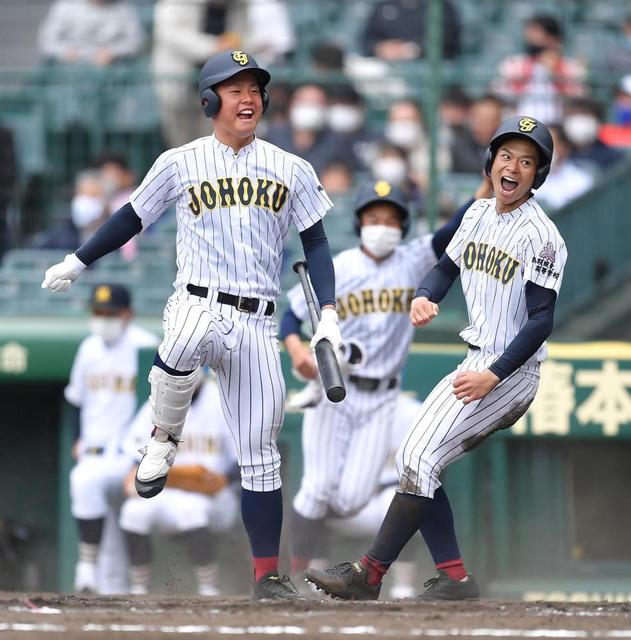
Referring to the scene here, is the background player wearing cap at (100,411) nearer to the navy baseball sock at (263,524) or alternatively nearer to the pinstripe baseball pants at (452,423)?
the navy baseball sock at (263,524)

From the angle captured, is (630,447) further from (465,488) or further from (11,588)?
(11,588)

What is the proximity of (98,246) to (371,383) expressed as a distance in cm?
214

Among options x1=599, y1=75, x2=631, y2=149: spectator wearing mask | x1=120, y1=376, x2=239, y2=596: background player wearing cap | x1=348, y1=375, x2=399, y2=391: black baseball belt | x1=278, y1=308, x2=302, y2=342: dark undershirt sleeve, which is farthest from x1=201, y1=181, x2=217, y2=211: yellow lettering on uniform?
x1=599, y1=75, x2=631, y2=149: spectator wearing mask

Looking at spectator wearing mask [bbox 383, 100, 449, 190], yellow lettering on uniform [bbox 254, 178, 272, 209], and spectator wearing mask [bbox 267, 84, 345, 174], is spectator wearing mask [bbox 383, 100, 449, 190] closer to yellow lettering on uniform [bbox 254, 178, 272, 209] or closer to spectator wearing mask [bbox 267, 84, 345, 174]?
spectator wearing mask [bbox 267, 84, 345, 174]

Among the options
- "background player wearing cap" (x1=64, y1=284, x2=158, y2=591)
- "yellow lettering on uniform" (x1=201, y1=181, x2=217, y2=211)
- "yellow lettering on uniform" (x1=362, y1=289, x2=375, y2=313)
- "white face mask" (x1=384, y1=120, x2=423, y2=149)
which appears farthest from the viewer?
"white face mask" (x1=384, y1=120, x2=423, y2=149)

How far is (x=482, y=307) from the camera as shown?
5406 mm

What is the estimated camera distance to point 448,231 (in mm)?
6145

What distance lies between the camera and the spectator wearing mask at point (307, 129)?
916 centimetres

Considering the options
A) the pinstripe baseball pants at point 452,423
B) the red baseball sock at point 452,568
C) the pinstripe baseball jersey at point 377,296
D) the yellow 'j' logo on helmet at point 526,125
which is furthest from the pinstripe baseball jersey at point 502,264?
the pinstripe baseball jersey at point 377,296

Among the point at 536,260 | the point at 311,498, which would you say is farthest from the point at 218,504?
the point at 536,260

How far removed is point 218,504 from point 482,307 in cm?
341

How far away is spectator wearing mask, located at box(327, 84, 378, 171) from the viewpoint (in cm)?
917

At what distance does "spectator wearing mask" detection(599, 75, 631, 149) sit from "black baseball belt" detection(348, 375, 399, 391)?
2718 millimetres

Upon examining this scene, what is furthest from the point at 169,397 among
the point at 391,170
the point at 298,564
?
the point at 391,170
